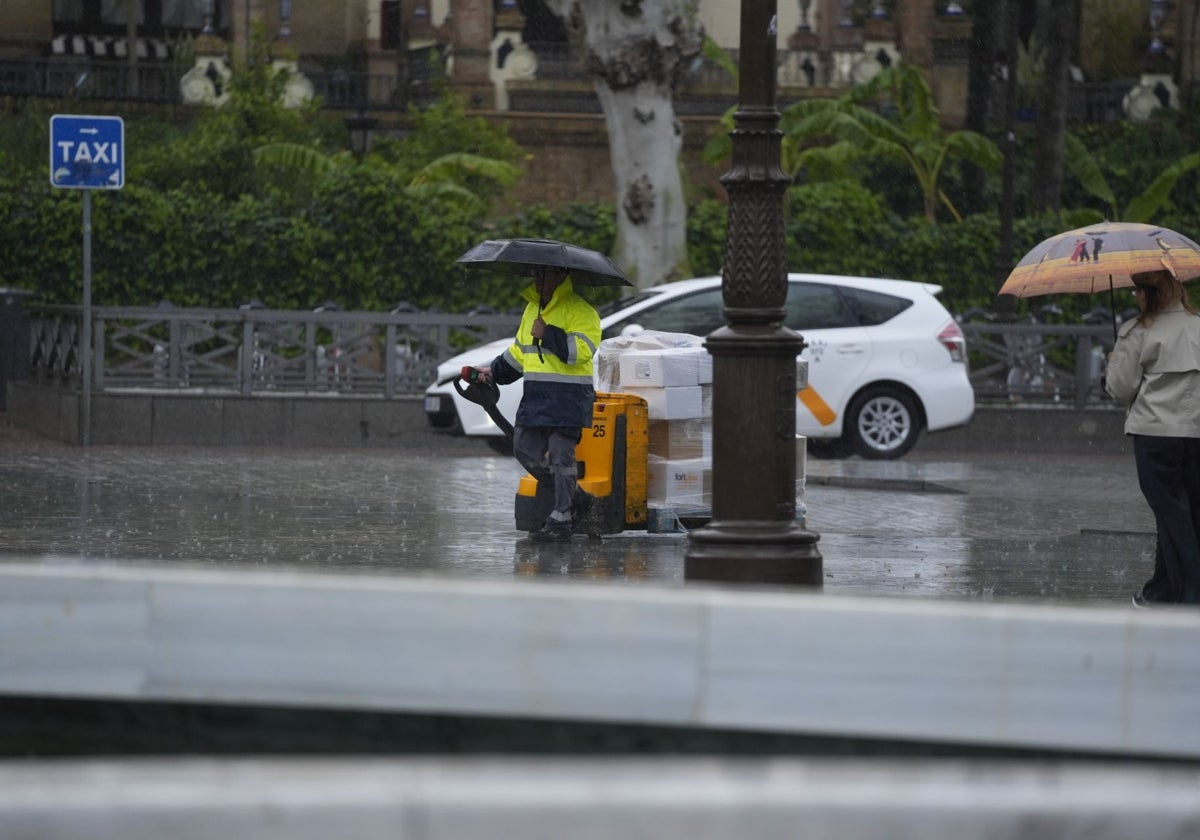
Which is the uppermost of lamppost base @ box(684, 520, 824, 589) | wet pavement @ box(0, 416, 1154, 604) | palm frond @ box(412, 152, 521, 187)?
palm frond @ box(412, 152, 521, 187)

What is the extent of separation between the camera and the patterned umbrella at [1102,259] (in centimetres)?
833

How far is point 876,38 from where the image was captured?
120ft

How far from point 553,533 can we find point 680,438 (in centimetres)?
92

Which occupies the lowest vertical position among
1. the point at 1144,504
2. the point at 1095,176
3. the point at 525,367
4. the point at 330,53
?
the point at 1144,504

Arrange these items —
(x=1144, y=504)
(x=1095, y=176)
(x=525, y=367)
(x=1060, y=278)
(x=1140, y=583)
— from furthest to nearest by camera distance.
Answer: (x=1095, y=176), (x=1144, y=504), (x=525, y=367), (x=1140, y=583), (x=1060, y=278)

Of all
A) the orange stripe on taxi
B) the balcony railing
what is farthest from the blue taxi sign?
the balcony railing

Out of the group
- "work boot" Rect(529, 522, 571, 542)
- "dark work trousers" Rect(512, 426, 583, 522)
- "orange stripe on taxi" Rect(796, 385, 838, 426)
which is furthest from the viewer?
"orange stripe on taxi" Rect(796, 385, 838, 426)

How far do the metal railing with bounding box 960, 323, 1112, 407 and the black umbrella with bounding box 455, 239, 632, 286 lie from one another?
9.81 m

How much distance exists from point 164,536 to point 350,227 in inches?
446

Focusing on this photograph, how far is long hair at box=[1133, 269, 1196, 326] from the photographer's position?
8.30 meters

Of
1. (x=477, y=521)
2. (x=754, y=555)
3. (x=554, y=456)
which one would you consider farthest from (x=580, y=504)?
(x=754, y=555)

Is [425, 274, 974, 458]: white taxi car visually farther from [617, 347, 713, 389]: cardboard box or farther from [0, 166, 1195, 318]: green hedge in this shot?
[617, 347, 713, 389]: cardboard box

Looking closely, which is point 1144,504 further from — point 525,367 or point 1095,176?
point 1095,176

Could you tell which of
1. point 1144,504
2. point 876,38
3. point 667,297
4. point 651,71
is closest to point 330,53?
point 876,38
